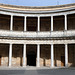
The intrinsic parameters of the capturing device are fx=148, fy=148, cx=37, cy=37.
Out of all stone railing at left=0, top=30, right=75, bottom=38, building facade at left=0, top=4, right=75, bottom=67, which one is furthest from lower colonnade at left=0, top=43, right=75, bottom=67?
stone railing at left=0, top=30, right=75, bottom=38

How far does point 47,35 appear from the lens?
2267 centimetres

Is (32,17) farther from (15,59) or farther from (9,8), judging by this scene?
(15,59)

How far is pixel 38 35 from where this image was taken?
22859 mm

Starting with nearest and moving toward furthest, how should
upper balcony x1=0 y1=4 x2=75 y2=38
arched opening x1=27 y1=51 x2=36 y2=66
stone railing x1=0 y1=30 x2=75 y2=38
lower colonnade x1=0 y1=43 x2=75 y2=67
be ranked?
stone railing x1=0 y1=30 x2=75 y2=38
upper balcony x1=0 y1=4 x2=75 y2=38
lower colonnade x1=0 y1=43 x2=75 y2=67
arched opening x1=27 y1=51 x2=36 y2=66

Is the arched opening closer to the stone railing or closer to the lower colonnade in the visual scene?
the lower colonnade

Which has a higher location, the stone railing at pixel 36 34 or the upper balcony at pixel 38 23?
the upper balcony at pixel 38 23

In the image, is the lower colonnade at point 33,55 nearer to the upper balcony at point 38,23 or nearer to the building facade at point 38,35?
the building facade at point 38,35

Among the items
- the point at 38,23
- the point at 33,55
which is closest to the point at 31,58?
the point at 33,55

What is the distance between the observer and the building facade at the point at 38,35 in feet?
72.2

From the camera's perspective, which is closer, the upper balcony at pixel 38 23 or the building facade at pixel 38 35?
the building facade at pixel 38 35

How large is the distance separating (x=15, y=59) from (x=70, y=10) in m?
12.0

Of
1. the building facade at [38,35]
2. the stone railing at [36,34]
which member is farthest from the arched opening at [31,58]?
the stone railing at [36,34]

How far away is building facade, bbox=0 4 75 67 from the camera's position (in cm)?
2202

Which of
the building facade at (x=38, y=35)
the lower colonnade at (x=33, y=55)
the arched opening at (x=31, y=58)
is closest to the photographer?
the building facade at (x=38, y=35)
